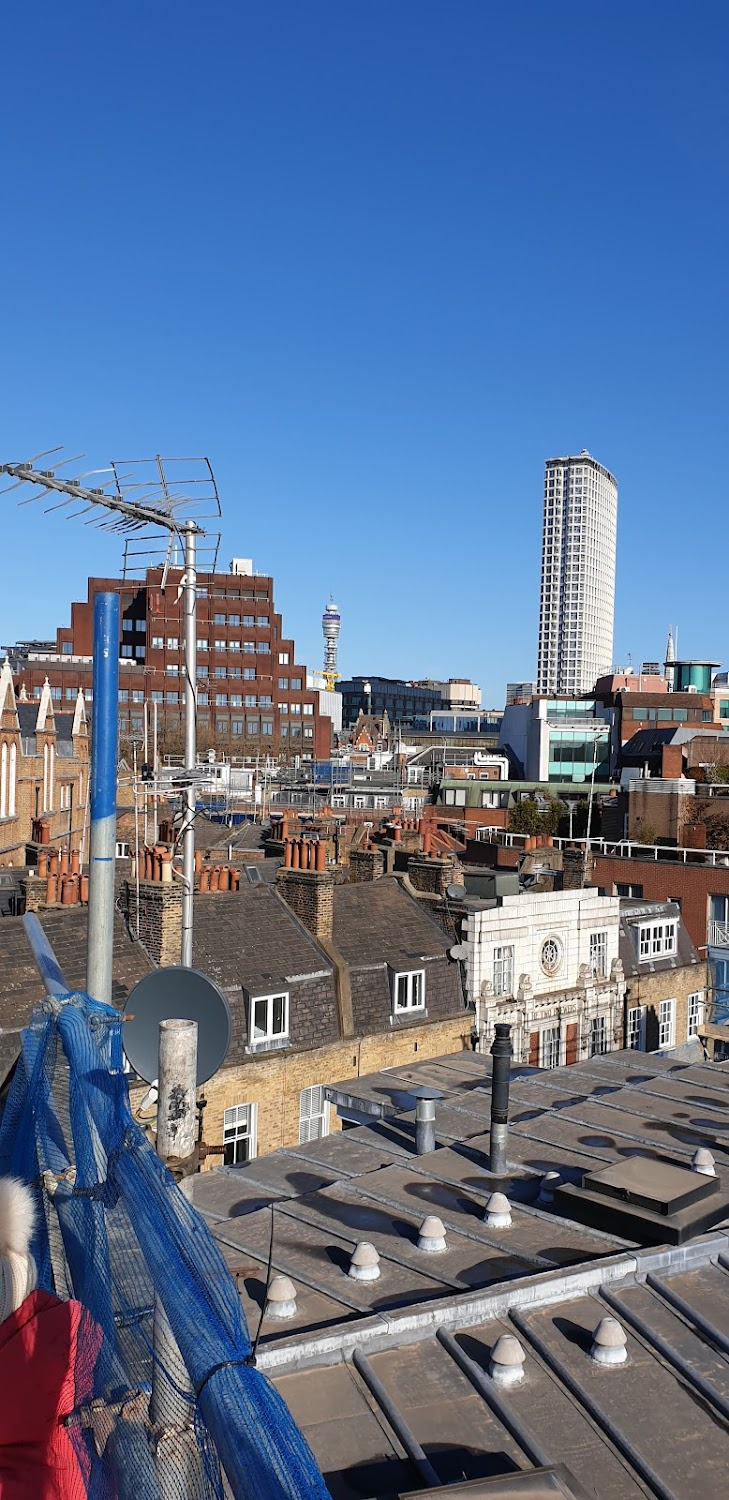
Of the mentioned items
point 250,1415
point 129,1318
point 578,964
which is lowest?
point 578,964

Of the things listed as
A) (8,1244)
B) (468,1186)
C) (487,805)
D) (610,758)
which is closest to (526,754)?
(610,758)

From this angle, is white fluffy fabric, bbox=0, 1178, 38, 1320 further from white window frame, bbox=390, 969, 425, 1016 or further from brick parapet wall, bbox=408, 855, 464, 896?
brick parapet wall, bbox=408, 855, 464, 896

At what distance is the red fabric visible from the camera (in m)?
5.30

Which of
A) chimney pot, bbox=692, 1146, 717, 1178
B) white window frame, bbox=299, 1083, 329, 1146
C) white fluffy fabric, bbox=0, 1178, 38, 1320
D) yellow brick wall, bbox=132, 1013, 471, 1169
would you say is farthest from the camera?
white window frame, bbox=299, 1083, 329, 1146

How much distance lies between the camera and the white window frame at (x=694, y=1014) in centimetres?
3625

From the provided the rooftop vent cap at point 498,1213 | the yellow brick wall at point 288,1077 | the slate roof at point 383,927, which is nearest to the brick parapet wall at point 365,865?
the slate roof at point 383,927

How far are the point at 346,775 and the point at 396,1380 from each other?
250ft

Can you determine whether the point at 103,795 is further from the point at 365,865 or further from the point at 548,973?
the point at 365,865

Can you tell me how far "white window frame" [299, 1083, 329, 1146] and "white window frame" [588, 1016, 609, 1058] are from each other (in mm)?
10172

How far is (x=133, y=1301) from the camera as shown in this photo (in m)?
5.52

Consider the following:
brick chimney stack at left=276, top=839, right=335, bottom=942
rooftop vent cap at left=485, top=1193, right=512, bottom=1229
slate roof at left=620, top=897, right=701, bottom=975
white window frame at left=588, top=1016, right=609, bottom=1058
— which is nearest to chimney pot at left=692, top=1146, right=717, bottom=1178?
rooftop vent cap at left=485, top=1193, right=512, bottom=1229

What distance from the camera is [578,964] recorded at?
3189 centimetres

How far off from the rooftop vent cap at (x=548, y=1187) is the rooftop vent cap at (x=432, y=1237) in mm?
1750

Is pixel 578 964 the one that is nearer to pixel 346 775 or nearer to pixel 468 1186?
pixel 468 1186
